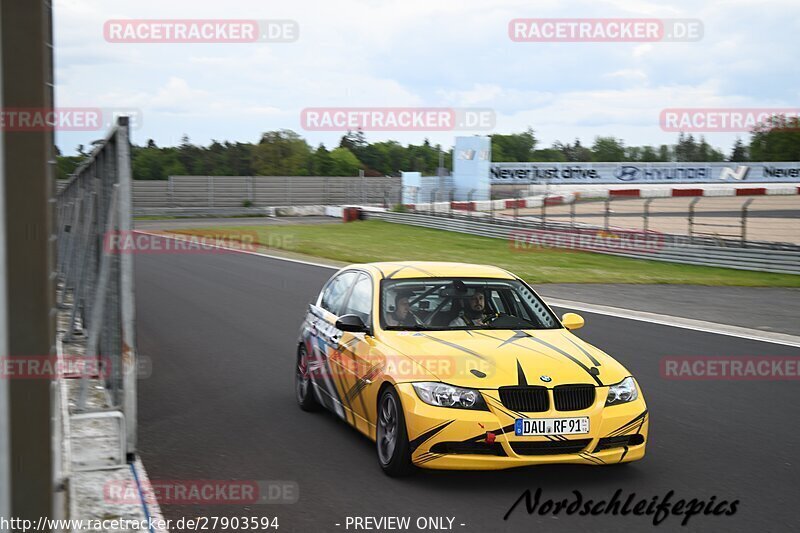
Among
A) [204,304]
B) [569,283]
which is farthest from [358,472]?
[569,283]

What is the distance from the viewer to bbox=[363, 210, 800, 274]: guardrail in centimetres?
2828

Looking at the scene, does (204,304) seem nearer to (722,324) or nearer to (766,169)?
(722,324)

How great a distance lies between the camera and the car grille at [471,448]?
6.13m

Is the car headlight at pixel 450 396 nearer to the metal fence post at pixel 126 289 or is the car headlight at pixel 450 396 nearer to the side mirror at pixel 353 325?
the side mirror at pixel 353 325

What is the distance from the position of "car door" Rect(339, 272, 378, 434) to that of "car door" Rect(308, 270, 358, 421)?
141 millimetres

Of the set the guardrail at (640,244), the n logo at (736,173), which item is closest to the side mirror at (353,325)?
the guardrail at (640,244)

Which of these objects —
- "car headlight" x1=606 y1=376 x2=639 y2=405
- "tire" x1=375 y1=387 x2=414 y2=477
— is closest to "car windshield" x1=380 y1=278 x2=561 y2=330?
"tire" x1=375 y1=387 x2=414 y2=477

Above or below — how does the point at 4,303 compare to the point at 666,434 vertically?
above

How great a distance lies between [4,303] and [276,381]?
7.64m

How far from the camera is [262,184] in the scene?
73.9m

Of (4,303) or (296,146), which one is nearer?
(4,303)
